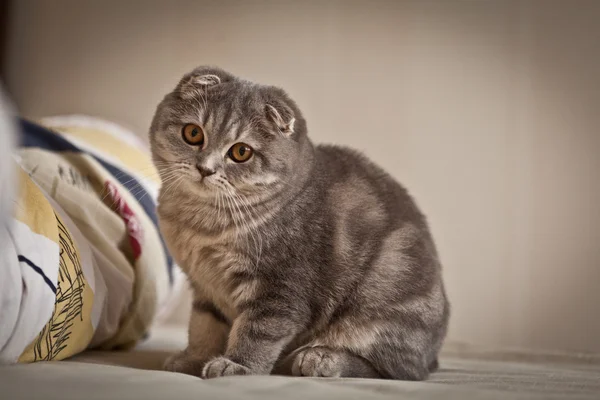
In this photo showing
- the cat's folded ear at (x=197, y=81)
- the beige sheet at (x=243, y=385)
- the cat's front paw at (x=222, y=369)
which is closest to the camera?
the beige sheet at (x=243, y=385)

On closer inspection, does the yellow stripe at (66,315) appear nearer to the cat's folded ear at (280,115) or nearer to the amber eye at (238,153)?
the amber eye at (238,153)

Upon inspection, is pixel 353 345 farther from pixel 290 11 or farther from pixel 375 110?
pixel 290 11

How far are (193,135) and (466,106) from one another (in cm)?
148

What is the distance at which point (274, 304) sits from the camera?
4.66 feet

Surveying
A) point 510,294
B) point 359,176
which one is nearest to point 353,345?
point 359,176

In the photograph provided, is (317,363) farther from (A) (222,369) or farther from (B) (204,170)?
(B) (204,170)

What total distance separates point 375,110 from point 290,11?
56 cm

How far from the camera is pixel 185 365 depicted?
57.0 inches

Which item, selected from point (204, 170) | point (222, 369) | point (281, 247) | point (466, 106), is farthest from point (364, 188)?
point (466, 106)

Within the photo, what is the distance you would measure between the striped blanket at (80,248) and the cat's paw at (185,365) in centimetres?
20

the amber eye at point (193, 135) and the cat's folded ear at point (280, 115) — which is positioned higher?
the cat's folded ear at point (280, 115)

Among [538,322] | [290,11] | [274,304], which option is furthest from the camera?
[290,11]

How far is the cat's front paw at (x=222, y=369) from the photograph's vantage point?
4.30ft

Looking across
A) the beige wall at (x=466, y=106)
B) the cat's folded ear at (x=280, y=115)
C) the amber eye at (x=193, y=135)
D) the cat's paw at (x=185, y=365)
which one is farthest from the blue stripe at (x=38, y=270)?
the beige wall at (x=466, y=106)
